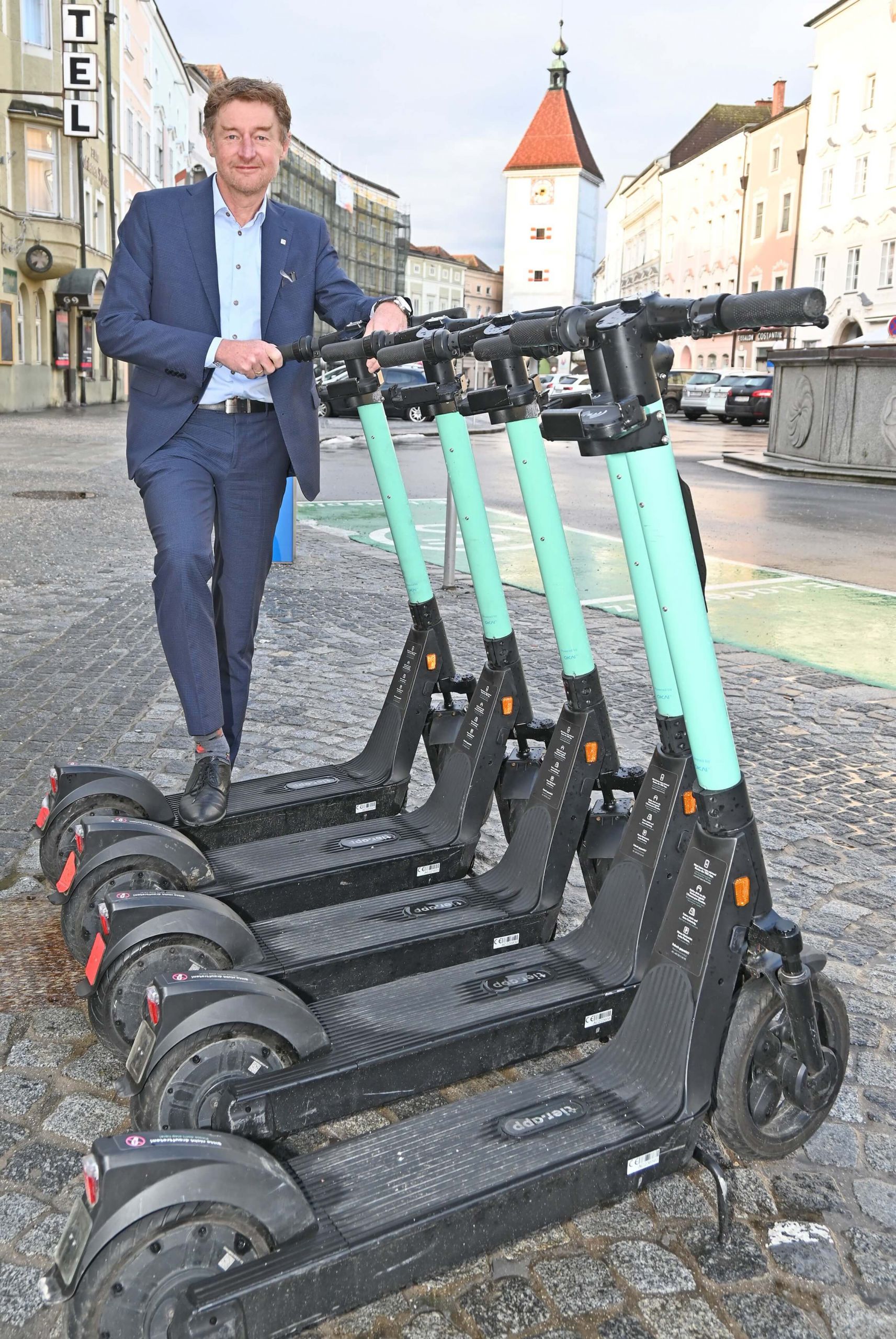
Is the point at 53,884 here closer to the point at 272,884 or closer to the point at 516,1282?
the point at 272,884

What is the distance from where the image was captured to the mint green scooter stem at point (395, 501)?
3.62m

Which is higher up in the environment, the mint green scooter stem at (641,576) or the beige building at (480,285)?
the beige building at (480,285)

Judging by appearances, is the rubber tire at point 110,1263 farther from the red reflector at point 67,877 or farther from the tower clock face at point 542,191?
the tower clock face at point 542,191

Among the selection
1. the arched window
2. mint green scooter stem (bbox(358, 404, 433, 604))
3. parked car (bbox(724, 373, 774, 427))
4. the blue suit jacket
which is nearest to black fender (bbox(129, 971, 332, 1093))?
mint green scooter stem (bbox(358, 404, 433, 604))

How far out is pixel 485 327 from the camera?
276 cm

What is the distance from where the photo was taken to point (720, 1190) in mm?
2223

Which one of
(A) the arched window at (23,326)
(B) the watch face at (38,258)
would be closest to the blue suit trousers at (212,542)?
(A) the arched window at (23,326)

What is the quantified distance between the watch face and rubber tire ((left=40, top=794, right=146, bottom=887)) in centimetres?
3284

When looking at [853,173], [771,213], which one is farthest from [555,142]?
[853,173]

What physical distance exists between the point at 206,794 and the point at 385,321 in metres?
1.38

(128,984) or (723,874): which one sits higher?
(723,874)

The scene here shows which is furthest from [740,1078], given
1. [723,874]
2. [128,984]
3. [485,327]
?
[485,327]

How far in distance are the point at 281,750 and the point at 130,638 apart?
7.41 ft

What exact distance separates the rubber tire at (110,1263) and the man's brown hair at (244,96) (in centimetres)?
276
